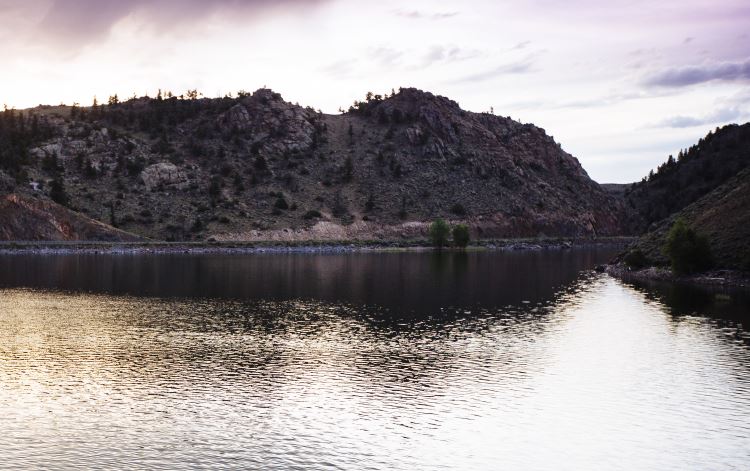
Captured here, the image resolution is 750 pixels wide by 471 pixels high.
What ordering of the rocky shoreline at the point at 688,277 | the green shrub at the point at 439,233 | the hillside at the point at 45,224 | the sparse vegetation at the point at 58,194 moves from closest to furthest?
the rocky shoreline at the point at 688,277
the hillside at the point at 45,224
the sparse vegetation at the point at 58,194
the green shrub at the point at 439,233

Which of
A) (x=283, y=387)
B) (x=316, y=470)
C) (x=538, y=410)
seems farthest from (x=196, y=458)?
(x=538, y=410)

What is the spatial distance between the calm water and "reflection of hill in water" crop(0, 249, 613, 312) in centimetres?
184

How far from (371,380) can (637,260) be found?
301ft

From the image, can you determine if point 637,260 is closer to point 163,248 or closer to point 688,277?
point 688,277

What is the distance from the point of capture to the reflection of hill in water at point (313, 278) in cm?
8738

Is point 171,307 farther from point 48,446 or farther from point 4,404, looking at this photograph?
point 48,446

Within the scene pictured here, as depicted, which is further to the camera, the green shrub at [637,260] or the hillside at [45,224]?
the hillside at [45,224]

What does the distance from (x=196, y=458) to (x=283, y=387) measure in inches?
473

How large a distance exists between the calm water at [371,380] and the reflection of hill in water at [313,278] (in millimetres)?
1841

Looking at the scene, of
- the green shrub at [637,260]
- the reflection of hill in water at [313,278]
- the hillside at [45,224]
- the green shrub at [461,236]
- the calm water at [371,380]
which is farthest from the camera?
the green shrub at [461,236]

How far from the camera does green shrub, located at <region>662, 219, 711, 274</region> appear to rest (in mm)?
105188

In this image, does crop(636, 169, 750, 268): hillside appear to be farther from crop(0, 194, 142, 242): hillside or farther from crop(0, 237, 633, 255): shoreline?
crop(0, 194, 142, 242): hillside

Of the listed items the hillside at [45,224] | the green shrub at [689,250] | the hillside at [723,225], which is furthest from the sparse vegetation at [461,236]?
the green shrub at [689,250]

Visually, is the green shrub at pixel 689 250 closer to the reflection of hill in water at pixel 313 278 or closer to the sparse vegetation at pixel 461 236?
the reflection of hill in water at pixel 313 278
